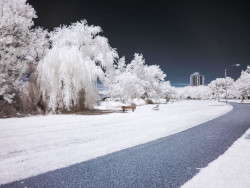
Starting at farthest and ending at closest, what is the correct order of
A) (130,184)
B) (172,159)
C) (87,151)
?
(87,151)
(172,159)
(130,184)

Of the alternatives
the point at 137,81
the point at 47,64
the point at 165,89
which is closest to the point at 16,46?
the point at 47,64

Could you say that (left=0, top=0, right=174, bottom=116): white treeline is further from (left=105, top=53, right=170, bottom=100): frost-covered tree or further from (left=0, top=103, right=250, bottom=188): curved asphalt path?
(left=105, top=53, right=170, bottom=100): frost-covered tree

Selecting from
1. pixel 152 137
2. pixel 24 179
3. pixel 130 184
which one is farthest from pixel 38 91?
pixel 130 184

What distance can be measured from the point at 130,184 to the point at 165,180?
0.70 metres

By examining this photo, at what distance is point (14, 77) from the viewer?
1720 centimetres

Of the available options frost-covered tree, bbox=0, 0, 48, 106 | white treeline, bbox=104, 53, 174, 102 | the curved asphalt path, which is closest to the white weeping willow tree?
frost-covered tree, bbox=0, 0, 48, 106

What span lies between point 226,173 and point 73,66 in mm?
15923

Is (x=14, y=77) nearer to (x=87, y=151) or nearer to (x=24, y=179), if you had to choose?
(x=87, y=151)

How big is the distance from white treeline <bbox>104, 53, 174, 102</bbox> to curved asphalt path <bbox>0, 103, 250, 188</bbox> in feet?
122

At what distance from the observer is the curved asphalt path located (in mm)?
3806

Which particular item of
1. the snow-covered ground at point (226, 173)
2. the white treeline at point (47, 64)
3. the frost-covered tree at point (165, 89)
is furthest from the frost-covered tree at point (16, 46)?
the frost-covered tree at point (165, 89)

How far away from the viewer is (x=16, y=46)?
18.7 metres

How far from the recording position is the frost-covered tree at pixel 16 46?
644 inches

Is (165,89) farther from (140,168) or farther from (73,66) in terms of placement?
(140,168)
